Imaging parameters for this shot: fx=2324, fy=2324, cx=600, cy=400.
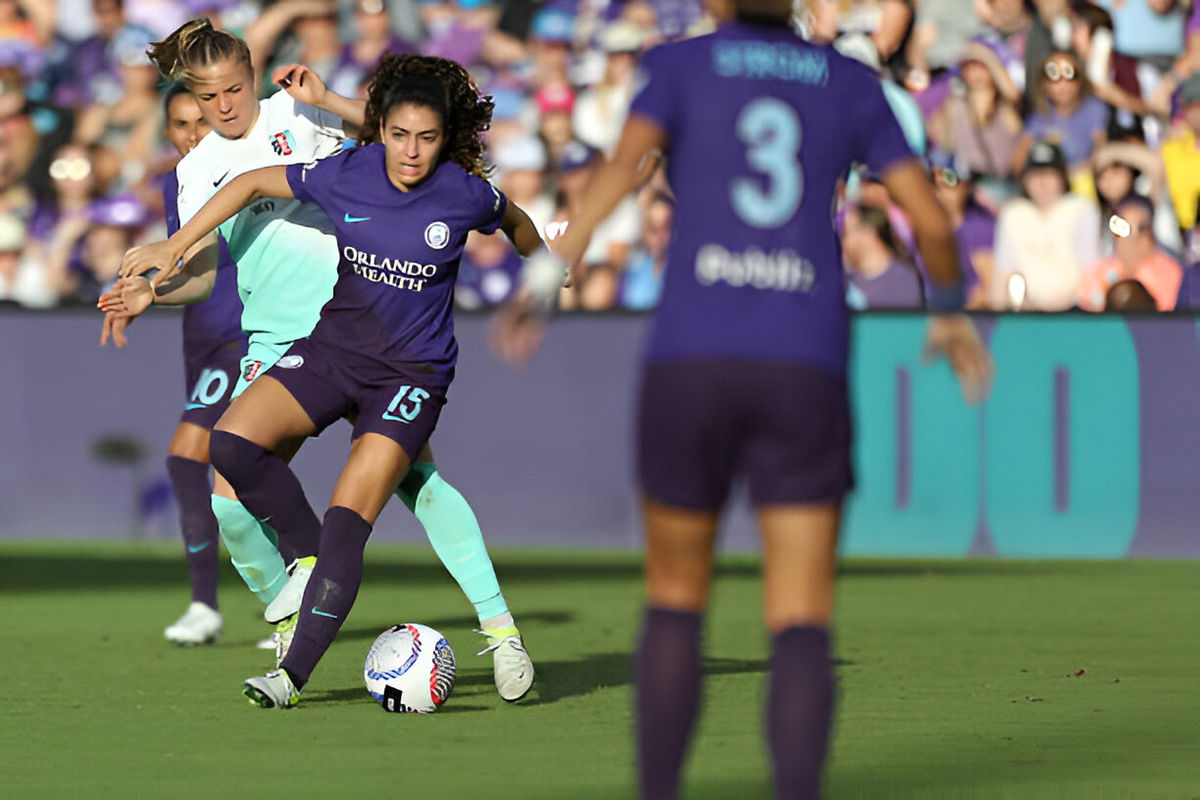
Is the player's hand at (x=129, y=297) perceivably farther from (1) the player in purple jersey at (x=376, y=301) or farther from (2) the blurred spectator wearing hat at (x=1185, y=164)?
(2) the blurred spectator wearing hat at (x=1185, y=164)

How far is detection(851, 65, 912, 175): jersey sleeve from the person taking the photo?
4711 mm

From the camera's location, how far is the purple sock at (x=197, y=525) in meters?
9.80

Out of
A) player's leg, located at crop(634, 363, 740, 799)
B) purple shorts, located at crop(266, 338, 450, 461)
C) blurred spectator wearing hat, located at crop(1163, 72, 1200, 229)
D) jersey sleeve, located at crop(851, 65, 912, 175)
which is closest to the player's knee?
purple shorts, located at crop(266, 338, 450, 461)

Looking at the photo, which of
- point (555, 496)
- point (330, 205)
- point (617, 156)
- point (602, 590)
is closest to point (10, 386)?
point (555, 496)

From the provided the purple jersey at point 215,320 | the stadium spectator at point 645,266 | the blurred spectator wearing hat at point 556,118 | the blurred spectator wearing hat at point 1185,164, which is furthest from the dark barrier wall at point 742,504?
the purple jersey at point 215,320

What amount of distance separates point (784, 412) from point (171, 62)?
4840 mm

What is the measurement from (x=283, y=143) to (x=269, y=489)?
1.61m

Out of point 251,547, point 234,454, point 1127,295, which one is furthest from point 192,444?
point 1127,295

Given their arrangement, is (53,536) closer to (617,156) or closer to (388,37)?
(388,37)

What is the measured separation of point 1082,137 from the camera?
1440 cm

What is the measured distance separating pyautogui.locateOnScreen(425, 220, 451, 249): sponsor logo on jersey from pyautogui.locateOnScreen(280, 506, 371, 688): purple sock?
883mm

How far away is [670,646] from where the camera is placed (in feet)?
15.2

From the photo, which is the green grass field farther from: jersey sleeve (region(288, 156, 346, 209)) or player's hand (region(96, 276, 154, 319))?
jersey sleeve (region(288, 156, 346, 209))

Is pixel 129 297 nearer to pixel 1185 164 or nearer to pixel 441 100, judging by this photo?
pixel 441 100
